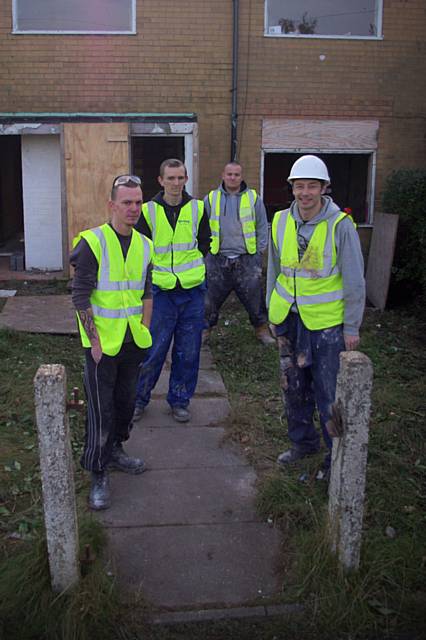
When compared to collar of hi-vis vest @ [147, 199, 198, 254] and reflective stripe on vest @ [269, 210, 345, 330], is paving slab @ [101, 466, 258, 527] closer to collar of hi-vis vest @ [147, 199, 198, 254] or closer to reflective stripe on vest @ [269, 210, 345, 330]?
reflective stripe on vest @ [269, 210, 345, 330]

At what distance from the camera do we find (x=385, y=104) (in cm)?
1064

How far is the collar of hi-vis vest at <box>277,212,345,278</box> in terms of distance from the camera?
12.8ft

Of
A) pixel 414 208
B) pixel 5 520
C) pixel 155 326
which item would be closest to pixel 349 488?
pixel 5 520

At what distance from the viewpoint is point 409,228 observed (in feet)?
31.1

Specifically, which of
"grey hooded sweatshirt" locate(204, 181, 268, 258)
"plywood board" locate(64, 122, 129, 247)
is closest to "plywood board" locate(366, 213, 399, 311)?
"grey hooded sweatshirt" locate(204, 181, 268, 258)

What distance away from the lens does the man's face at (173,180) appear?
192 inches

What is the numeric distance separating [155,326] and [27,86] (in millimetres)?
6826

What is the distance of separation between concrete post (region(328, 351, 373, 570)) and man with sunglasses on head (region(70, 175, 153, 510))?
4.46ft

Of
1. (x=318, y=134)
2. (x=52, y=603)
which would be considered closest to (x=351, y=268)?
(x=52, y=603)

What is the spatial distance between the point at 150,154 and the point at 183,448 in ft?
33.6

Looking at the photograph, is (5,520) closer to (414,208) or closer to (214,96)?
(414,208)

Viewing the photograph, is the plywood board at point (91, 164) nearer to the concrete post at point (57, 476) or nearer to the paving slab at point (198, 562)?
the paving slab at point (198, 562)

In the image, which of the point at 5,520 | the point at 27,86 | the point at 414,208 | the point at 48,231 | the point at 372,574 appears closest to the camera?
the point at 372,574

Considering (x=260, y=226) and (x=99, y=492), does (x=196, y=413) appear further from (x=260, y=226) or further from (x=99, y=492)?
(x=260, y=226)
